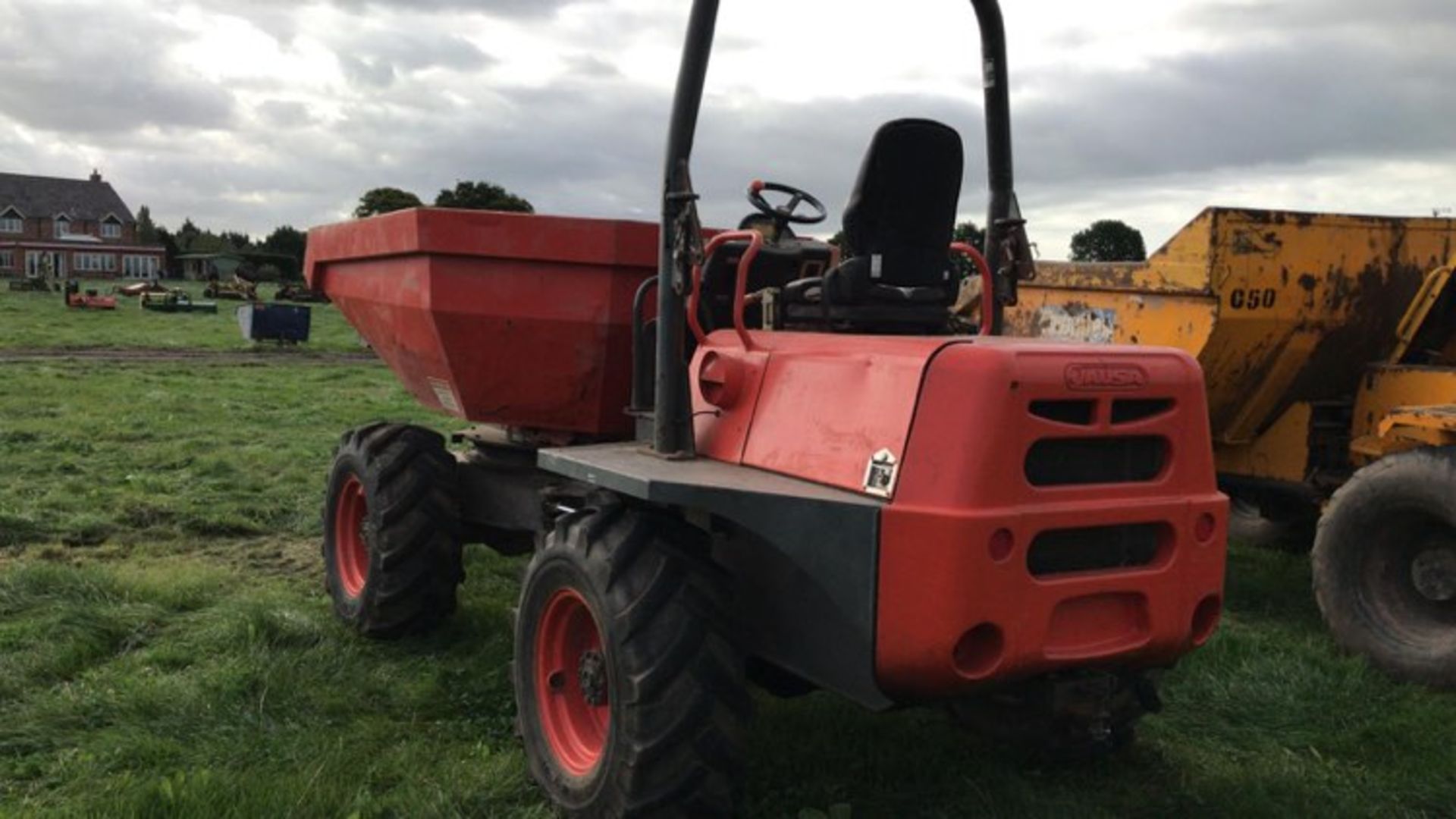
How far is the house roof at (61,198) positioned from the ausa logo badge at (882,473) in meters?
94.0

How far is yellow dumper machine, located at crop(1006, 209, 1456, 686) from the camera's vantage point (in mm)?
5648

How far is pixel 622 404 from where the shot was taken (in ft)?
16.0

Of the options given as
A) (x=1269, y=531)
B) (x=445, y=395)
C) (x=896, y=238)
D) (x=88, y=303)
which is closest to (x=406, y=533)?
(x=445, y=395)

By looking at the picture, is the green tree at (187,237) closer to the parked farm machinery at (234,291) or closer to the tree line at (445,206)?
the tree line at (445,206)

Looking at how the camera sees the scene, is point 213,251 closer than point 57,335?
No

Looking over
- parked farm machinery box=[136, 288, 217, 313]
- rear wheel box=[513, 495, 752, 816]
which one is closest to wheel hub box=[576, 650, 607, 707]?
rear wheel box=[513, 495, 752, 816]

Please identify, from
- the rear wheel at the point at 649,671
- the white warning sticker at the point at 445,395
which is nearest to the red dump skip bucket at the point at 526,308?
the white warning sticker at the point at 445,395

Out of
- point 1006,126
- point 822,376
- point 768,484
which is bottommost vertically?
point 768,484

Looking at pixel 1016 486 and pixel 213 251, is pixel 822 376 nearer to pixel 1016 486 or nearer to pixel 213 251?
pixel 1016 486

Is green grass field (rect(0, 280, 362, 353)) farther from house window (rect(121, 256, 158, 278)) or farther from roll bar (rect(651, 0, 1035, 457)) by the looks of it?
house window (rect(121, 256, 158, 278))

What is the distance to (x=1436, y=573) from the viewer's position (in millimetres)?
5633

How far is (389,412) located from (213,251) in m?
87.5

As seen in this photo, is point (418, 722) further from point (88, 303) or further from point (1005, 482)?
point (88, 303)

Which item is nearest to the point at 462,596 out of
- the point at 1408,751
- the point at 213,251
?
the point at 1408,751
